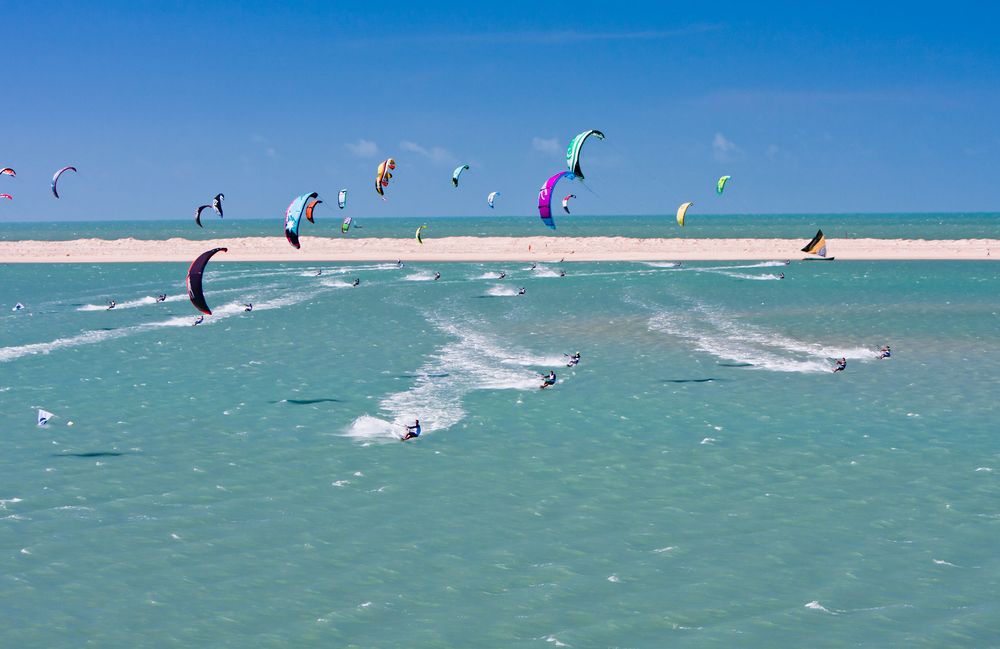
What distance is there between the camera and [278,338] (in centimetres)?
4344

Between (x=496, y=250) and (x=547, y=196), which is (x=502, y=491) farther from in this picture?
(x=496, y=250)

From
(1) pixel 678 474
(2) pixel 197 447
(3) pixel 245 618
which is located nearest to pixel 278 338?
(2) pixel 197 447

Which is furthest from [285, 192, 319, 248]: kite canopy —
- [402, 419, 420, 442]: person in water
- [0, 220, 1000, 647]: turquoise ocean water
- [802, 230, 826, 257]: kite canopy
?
[802, 230, 826, 257]: kite canopy

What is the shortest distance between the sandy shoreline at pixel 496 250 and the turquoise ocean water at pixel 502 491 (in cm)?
5782

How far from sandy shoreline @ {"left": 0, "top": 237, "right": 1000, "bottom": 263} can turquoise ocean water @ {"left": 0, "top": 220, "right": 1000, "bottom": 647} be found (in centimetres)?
5782

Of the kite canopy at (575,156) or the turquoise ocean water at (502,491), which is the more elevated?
the kite canopy at (575,156)

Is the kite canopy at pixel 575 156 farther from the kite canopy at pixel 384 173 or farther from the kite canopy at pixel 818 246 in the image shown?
the kite canopy at pixel 818 246

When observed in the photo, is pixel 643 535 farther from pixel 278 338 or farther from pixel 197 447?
pixel 278 338

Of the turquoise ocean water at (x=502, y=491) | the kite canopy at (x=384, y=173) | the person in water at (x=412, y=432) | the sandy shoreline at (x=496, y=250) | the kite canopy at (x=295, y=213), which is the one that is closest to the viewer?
the turquoise ocean water at (x=502, y=491)

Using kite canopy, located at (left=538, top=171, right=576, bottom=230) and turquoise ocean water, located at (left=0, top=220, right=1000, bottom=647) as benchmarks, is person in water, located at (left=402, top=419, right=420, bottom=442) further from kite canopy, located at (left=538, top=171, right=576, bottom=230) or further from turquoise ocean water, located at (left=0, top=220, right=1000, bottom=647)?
kite canopy, located at (left=538, top=171, right=576, bottom=230)

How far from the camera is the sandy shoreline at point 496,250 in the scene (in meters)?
99.2

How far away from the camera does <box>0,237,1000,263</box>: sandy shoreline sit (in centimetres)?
9925

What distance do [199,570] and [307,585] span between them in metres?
2.07

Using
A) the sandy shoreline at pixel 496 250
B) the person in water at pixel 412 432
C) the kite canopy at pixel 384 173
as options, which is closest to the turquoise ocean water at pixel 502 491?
the person in water at pixel 412 432
